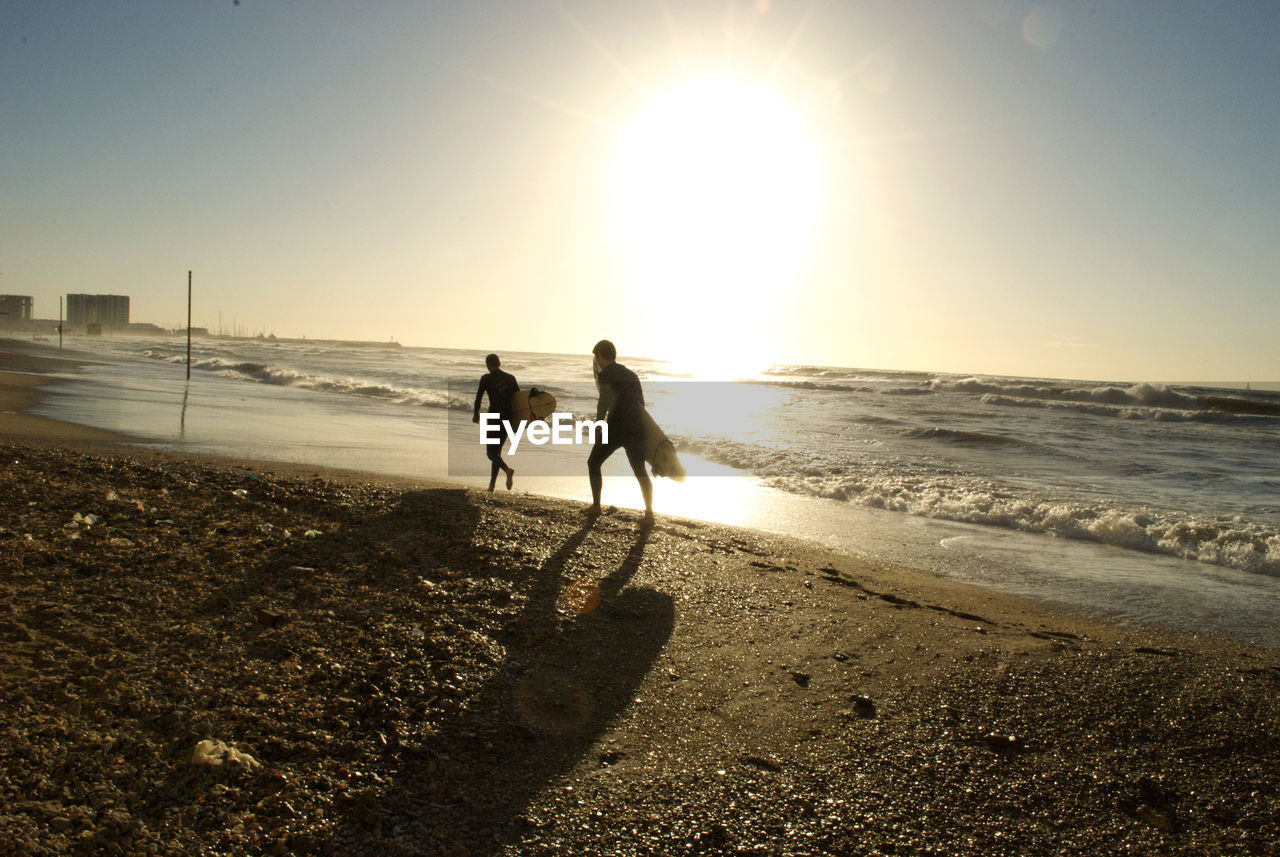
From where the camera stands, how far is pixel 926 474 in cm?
1279

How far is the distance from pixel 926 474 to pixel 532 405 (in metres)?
7.38

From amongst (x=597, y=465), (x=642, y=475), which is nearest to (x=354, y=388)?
(x=597, y=465)

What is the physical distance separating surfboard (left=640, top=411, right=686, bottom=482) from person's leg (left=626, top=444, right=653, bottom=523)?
0.25 feet

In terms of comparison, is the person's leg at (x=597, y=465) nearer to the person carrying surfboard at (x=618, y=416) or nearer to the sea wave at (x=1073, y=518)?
the person carrying surfboard at (x=618, y=416)

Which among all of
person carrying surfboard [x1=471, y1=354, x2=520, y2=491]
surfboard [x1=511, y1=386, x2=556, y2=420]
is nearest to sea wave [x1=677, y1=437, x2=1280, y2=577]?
surfboard [x1=511, y1=386, x2=556, y2=420]

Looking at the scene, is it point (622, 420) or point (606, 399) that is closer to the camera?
point (606, 399)

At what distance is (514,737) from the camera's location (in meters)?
2.99

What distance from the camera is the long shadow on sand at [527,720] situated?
2.40 meters

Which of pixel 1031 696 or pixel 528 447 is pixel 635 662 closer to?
pixel 1031 696

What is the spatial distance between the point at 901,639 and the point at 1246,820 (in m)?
1.88

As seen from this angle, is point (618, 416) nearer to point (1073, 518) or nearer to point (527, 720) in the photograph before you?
point (527, 720)

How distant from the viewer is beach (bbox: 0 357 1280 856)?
2.40 m

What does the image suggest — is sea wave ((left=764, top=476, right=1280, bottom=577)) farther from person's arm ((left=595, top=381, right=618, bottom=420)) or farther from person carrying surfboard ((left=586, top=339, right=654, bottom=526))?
person's arm ((left=595, top=381, right=618, bottom=420))

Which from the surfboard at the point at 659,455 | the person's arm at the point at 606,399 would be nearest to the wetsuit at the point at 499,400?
the person's arm at the point at 606,399
